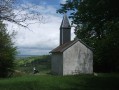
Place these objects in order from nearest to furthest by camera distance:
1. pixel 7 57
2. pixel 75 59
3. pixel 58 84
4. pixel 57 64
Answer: pixel 58 84 < pixel 7 57 < pixel 75 59 < pixel 57 64

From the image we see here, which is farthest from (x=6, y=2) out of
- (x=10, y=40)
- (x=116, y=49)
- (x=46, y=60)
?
(x=46, y=60)

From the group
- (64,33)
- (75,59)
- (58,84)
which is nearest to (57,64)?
(75,59)

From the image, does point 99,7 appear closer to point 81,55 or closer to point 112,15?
point 112,15

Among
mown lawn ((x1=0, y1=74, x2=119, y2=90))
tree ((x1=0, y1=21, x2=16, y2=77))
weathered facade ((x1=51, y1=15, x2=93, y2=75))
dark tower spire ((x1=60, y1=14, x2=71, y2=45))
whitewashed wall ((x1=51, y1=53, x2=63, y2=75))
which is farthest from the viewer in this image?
dark tower spire ((x1=60, y1=14, x2=71, y2=45))

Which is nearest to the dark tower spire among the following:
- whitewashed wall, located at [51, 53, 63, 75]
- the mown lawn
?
whitewashed wall, located at [51, 53, 63, 75]

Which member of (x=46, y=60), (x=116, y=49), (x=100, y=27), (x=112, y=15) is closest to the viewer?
(x=112, y=15)

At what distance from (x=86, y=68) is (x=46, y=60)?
29.7 m

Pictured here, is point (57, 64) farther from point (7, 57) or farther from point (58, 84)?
point (58, 84)

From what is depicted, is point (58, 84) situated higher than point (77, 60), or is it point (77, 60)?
point (77, 60)

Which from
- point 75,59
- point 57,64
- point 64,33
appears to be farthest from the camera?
point 64,33

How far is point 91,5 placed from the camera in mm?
20656

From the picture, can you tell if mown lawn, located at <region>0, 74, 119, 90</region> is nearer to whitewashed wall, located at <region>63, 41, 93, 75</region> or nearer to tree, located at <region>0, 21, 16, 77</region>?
tree, located at <region>0, 21, 16, 77</region>

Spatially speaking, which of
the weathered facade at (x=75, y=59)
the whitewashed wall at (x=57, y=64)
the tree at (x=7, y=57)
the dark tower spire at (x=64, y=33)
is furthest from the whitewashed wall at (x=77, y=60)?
the tree at (x=7, y=57)

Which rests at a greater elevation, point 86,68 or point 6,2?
point 6,2
